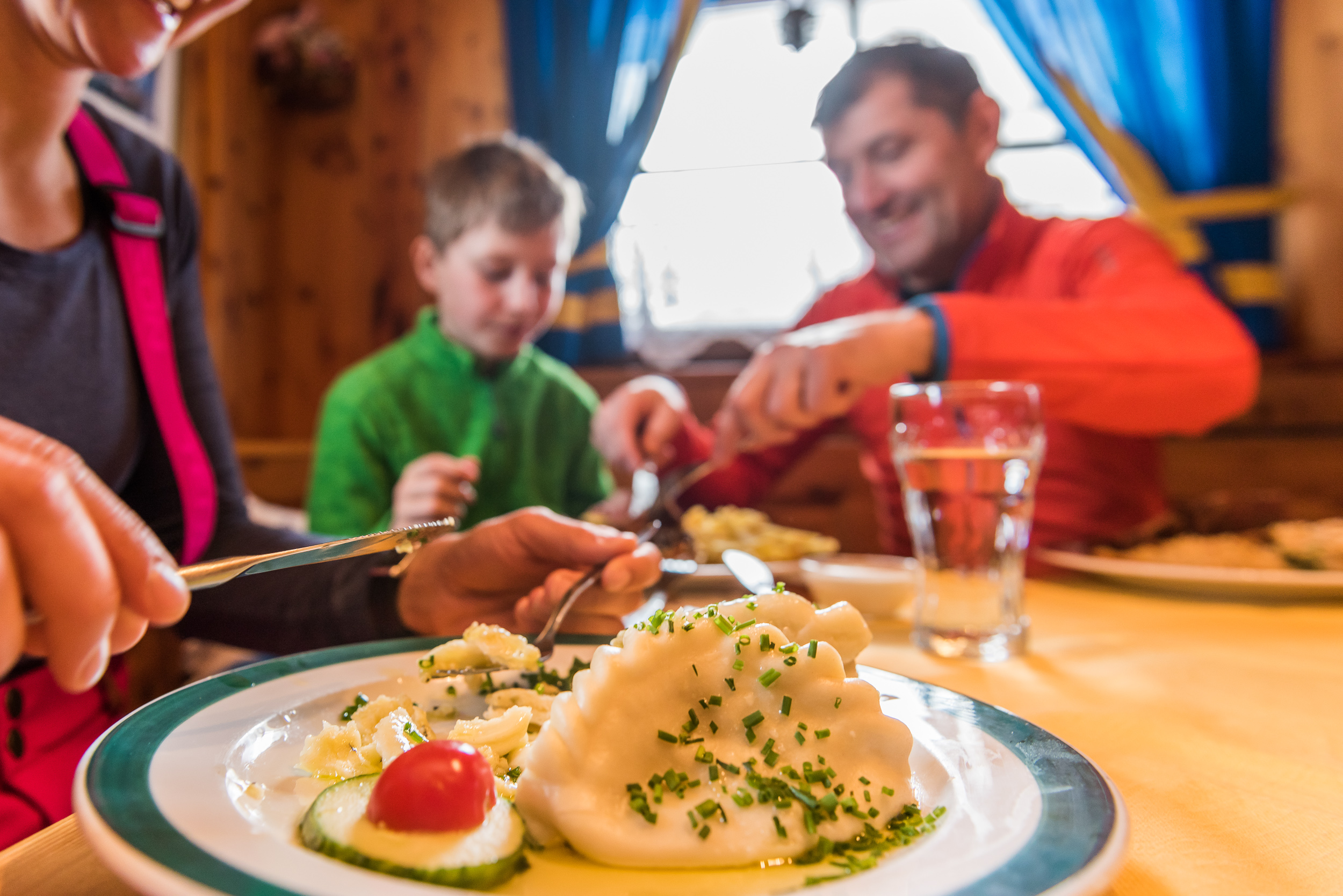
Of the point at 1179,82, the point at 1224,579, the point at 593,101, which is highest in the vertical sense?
the point at 593,101

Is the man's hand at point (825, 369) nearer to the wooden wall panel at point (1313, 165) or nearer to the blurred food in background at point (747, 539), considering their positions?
the blurred food in background at point (747, 539)

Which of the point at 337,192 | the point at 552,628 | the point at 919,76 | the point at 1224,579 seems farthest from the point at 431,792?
the point at 337,192

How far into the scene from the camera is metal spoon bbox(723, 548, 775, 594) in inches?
32.7

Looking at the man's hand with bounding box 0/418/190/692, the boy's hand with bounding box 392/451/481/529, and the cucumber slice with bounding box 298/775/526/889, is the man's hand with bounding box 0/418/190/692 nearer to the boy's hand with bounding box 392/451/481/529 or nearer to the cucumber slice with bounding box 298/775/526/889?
the cucumber slice with bounding box 298/775/526/889

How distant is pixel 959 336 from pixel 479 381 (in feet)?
4.21

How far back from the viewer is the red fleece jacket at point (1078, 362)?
1531mm

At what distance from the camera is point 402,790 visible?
1.25ft

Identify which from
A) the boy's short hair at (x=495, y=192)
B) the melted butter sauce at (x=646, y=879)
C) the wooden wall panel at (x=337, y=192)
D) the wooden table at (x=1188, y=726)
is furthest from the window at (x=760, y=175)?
the melted butter sauce at (x=646, y=879)

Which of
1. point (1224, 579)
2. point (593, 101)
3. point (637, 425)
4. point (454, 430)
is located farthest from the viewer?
point (593, 101)

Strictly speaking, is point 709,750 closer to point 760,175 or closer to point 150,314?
point 150,314

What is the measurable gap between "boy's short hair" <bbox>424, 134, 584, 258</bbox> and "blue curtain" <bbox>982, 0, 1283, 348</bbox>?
2237mm

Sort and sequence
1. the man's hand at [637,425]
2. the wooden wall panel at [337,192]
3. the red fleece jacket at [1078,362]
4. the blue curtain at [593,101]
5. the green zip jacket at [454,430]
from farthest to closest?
the wooden wall panel at [337,192] → the blue curtain at [593,101] → the green zip jacket at [454,430] → the man's hand at [637,425] → the red fleece jacket at [1078,362]

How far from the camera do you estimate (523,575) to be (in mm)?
877

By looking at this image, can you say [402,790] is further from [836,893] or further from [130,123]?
[130,123]
